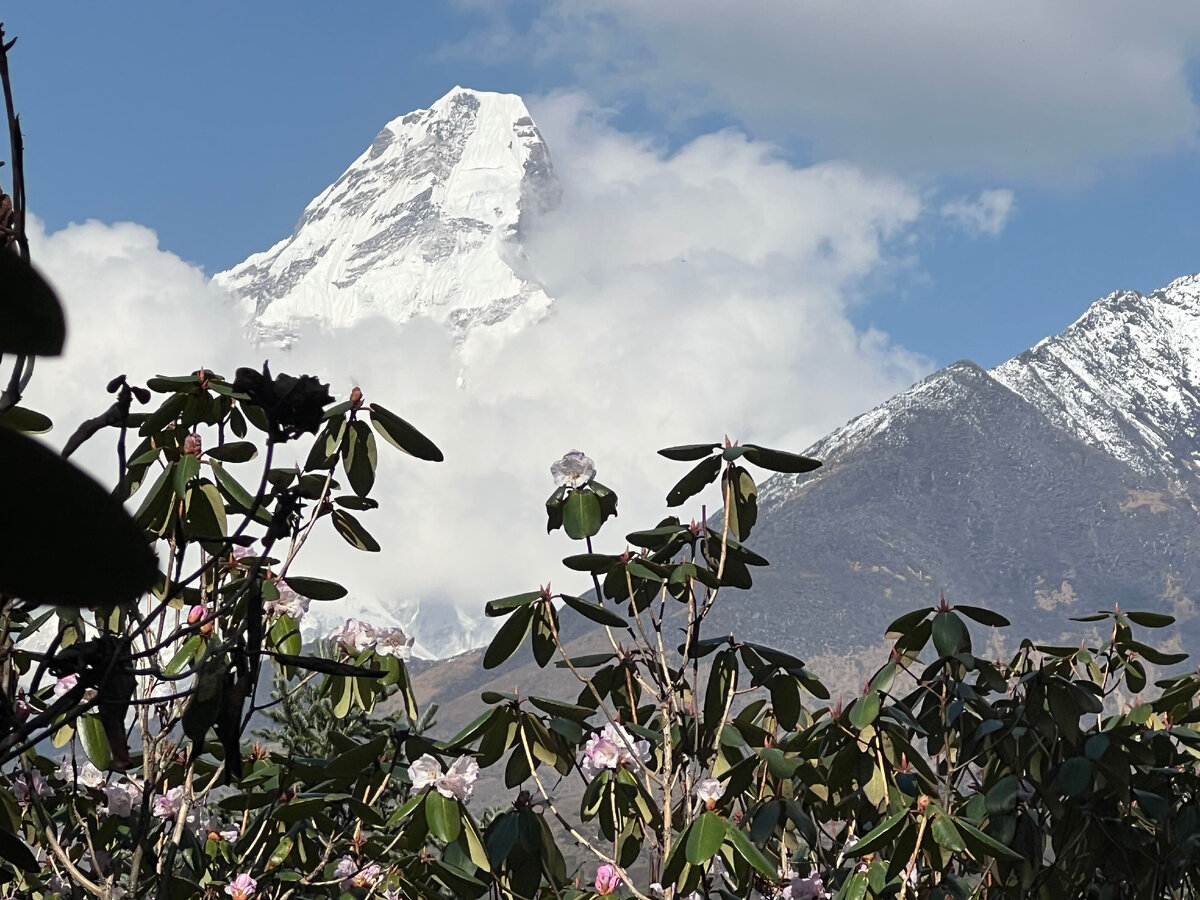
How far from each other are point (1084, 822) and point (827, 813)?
0.86 metres

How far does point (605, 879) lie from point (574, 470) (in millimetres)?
1119

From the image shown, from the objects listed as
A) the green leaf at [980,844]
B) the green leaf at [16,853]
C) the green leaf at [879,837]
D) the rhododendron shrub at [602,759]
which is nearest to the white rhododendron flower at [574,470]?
the rhododendron shrub at [602,759]

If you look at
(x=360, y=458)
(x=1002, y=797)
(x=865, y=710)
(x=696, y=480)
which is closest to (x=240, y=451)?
(x=360, y=458)

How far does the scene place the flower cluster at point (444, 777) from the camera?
10.4ft

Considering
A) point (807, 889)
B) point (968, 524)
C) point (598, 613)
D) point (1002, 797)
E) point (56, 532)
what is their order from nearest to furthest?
point (56, 532) < point (598, 613) < point (1002, 797) < point (807, 889) < point (968, 524)

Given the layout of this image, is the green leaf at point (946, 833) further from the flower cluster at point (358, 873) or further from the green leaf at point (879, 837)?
the flower cluster at point (358, 873)

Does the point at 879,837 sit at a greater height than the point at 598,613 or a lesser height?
lesser

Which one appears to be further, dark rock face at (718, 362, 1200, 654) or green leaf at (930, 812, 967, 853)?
dark rock face at (718, 362, 1200, 654)

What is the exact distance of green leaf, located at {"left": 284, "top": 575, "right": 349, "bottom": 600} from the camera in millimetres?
3203

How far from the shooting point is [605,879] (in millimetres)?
3215

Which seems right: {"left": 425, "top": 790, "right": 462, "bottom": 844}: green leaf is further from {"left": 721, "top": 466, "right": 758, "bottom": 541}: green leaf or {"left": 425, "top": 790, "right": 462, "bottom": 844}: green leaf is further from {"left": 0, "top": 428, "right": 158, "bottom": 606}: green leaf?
{"left": 0, "top": 428, "right": 158, "bottom": 606}: green leaf

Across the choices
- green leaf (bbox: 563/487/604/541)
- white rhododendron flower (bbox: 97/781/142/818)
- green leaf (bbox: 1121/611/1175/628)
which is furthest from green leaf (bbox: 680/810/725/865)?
green leaf (bbox: 1121/611/1175/628)

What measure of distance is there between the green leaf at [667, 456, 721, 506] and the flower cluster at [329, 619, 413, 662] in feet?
3.21

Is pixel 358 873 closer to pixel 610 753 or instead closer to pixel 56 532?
pixel 610 753
